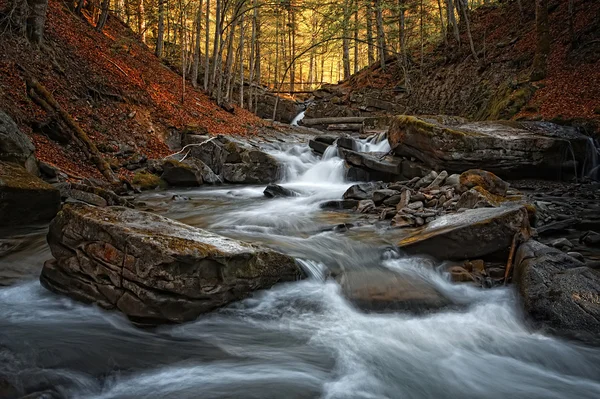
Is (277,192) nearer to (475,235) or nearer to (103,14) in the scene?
(475,235)

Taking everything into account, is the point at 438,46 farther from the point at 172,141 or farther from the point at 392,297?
the point at 392,297

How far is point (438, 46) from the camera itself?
2455 cm

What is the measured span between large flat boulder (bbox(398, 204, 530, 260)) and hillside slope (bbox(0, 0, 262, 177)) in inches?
336

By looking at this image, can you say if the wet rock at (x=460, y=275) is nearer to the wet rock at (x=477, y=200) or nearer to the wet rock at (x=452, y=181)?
the wet rock at (x=477, y=200)

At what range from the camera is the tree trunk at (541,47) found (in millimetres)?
14406

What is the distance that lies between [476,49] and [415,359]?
20154mm

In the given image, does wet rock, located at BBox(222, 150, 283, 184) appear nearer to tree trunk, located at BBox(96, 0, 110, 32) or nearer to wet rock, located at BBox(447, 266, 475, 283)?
wet rock, located at BBox(447, 266, 475, 283)

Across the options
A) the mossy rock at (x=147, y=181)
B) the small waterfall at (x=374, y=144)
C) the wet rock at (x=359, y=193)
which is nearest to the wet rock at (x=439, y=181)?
the wet rock at (x=359, y=193)

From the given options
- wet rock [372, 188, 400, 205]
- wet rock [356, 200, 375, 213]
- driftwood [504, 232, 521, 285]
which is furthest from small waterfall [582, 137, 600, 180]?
driftwood [504, 232, 521, 285]

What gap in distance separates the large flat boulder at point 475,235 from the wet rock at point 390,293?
2.19 ft

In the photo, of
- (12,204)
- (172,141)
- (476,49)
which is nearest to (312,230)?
(12,204)

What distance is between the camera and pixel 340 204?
31.2 feet

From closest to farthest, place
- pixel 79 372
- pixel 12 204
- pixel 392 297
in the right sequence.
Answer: pixel 79 372 < pixel 392 297 < pixel 12 204

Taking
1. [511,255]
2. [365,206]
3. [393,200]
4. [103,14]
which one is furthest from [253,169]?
[103,14]
